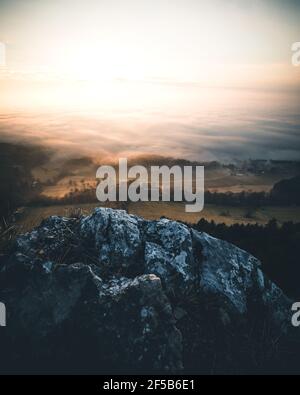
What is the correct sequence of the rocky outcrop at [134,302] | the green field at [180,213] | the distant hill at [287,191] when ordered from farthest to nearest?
the distant hill at [287,191], the green field at [180,213], the rocky outcrop at [134,302]

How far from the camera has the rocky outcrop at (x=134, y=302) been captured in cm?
1505

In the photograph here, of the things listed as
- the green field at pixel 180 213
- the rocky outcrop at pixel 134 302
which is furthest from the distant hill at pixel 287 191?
the rocky outcrop at pixel 134 302

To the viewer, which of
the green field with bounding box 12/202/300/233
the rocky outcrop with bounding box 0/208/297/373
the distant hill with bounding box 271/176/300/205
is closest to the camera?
the rocky outcrop with bounding box 0/208/297/373

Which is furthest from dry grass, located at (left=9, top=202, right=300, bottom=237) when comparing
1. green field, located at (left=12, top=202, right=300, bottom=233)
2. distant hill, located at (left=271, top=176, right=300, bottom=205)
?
distant hill, located at (left=271, top=176, right=300, bottom=205)

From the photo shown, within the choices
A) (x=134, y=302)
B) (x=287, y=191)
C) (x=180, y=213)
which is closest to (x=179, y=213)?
(x=180, y=213)

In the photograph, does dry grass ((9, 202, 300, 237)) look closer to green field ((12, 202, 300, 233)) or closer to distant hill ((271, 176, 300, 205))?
green field ((12, 202, 300, 233))

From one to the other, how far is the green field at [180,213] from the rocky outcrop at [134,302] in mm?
19764

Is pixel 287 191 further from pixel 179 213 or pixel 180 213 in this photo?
pixel 179 213

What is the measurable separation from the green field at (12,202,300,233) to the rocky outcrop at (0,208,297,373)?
1976cm

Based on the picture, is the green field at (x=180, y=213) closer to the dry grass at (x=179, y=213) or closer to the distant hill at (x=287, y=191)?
the dry grass at (x=179, y=213)

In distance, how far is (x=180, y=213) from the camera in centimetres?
4097

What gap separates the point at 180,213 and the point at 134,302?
85.7ft

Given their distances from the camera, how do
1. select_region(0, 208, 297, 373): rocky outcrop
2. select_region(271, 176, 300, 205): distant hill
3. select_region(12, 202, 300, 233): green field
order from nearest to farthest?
1. select_region(0, 208, 297, 373): rocky outcrop
2. select_region(12, 202, 300, 233): green field
3. select_region(271, 176, 300, 205): distant hill

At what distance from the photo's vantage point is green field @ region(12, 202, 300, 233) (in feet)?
129
